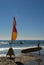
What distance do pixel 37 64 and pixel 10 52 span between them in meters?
3.51

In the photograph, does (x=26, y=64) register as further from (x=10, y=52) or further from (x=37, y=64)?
(x=10, y=52)

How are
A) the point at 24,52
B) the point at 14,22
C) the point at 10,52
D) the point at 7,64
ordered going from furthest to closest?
the point at 24,52 < the point at 10,52 < the point at 14,22 < the point at 7,64

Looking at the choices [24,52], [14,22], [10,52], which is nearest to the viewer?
[14,22]

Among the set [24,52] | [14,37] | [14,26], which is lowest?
[24,52]

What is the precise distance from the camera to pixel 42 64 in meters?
20.0

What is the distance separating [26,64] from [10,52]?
8.59ft

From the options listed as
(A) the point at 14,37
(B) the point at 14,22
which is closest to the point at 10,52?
(A) the point at 14,37

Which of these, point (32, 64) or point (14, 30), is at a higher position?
point (14, 30)

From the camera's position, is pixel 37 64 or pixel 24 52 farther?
pixel 24 52

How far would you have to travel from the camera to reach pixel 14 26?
19703mm

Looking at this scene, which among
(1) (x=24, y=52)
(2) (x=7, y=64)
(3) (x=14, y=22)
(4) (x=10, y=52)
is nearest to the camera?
(2) (x=7, y=64)

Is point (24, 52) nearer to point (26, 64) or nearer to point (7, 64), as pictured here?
point (26, 64)

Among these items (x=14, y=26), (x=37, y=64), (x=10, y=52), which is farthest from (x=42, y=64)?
(x=14, y=26)

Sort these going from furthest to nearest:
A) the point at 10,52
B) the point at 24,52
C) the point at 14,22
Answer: the point at 24,52, the point at 10,52, the point at 14,22
